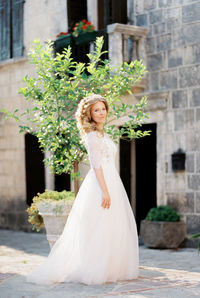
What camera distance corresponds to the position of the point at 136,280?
605cm

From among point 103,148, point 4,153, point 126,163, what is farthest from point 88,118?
point 4,153

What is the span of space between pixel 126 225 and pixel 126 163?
5591 mm

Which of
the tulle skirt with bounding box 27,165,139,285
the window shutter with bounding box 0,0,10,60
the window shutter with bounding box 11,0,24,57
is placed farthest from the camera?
the window shutter with bounding box 0,0,10,60

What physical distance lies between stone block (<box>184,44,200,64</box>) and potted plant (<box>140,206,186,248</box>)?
2.54 meters

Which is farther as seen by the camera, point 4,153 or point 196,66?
point 4,153

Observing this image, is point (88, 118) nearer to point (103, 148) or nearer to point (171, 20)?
point (103, 148)

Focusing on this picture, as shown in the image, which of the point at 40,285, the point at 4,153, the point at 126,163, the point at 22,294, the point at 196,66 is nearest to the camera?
the point at 22,294

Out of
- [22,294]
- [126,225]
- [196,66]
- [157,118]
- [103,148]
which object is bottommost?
[22,294]

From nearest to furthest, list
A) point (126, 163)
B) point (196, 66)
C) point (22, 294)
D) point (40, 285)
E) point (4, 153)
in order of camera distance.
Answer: point (22, 294) → point (40, 285) → point (196, 66) → point (126, 163) → point (4, 153)

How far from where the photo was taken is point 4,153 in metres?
13.8

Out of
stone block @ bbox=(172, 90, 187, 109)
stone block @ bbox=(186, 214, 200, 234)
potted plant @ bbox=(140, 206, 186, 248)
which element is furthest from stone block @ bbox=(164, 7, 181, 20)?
stone block @ bbox=(186, 214, 200, 234)

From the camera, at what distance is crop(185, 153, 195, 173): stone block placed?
991 centimetres

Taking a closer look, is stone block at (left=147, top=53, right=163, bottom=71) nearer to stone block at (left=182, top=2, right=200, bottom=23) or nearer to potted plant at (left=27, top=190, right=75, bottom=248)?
stone block at (left=182, top=2, right=200, bottom=23)

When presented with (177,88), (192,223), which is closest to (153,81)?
(177,88)
